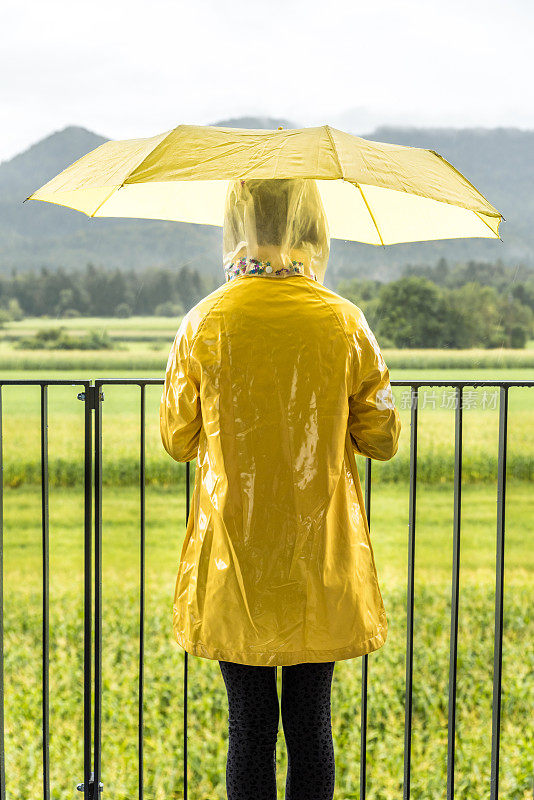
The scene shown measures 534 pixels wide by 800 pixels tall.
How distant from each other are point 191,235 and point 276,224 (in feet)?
68.9

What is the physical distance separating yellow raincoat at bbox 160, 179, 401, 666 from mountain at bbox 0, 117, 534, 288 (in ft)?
66.4

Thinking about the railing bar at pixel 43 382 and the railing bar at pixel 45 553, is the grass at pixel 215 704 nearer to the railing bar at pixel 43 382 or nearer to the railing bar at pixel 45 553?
the railing bar at pixel 45 553

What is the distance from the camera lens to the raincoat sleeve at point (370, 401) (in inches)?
48.9

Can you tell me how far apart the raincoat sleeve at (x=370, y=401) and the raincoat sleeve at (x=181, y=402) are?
0.30 metres

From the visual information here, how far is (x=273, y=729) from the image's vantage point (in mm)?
1312

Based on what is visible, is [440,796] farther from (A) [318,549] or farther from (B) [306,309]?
(B) [306,309]

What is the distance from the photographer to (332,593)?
49.1 inches

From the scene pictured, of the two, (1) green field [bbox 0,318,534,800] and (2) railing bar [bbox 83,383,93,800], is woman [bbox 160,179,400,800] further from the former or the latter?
(2) railing bar [bbox 83,383,93,800]

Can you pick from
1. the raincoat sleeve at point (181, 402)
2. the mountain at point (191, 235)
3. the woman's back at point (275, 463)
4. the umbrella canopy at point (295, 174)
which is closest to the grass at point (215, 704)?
the woman's back at point (275, 463)

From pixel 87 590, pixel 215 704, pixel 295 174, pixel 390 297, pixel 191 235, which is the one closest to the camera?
pixel 295 174

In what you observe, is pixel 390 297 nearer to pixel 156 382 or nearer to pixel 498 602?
pixel 498 602

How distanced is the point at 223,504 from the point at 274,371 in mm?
267

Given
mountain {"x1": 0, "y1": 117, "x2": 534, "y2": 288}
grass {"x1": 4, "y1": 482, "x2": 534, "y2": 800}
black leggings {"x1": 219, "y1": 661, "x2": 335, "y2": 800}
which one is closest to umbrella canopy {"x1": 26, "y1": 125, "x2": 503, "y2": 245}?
black leggings {"x1": 219, "y1": 661, "x2": 335, "y2": 800}

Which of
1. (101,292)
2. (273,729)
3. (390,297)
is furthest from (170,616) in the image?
(390,297)
